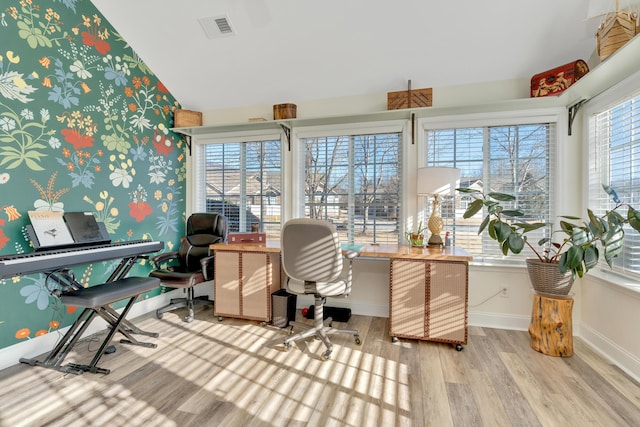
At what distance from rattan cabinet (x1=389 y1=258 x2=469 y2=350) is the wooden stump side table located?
1.92 feet

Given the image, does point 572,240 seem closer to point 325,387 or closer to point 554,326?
point 554,326

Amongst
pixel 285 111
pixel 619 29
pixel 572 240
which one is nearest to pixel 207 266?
pixel 285 111

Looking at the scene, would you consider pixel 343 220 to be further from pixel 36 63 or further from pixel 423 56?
pixel 36 63

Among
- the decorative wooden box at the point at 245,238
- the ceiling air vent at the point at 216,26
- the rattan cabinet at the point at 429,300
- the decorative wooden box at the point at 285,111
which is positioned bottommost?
the rattan cabinet at the point at 429,300

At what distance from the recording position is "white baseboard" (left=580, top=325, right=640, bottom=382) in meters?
2.08

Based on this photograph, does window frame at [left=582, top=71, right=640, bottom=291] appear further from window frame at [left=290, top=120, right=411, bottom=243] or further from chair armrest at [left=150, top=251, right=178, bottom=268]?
chair armrest at [left=150, top=251, right=178, bottom=268]

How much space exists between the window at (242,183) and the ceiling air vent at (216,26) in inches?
47.9

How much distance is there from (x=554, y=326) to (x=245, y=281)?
2.70m

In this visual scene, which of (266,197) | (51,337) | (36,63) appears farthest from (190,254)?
(36,63)

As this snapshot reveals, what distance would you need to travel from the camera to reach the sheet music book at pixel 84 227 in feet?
8.18

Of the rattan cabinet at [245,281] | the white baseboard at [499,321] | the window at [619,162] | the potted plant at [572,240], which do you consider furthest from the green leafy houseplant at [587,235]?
the rattan cabinet at [245,281]

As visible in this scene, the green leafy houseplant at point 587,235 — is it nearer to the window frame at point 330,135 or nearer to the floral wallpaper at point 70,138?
the window frame at point 330,135

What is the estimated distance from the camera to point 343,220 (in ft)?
11.4

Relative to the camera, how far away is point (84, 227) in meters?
2.58
